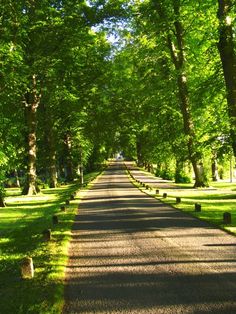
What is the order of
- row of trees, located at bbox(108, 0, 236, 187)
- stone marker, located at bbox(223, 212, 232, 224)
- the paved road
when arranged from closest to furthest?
the paved road → stone marker, located at bbox(223, 212, 232, 224) → row of trees, located at bbox(108, 0, 236, 187)

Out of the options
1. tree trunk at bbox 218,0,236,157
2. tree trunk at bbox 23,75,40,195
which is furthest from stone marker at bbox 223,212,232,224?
tree trunk at bbox 23,75,40,195

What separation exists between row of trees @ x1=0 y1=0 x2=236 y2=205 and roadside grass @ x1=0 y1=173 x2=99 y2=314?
274 centimetres

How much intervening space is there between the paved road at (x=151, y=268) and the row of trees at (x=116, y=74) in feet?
14.0

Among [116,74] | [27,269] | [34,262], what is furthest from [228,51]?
[116,74]

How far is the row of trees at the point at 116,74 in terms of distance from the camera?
20.9 metres

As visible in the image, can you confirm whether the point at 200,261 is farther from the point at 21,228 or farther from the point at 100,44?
the point at 100,44

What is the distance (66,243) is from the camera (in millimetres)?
13352

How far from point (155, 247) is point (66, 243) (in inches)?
104

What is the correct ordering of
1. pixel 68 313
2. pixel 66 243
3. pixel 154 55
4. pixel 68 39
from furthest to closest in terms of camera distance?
pixel 154 55, pixel 68 39, pixel 66 243, pixel 68 313

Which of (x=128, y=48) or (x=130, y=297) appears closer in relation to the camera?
(x=130, y=297)

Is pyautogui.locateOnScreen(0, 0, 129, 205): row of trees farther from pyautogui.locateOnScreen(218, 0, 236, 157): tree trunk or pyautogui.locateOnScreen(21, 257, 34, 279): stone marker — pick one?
pyautogui.locateOnScreen(21, 257, 34, 279): stone marker

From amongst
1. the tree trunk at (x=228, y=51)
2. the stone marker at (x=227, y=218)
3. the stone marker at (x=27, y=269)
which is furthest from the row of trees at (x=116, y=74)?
the stone marker at (x=27, y=269)

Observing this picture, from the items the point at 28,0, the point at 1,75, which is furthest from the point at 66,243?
the point at 28,0

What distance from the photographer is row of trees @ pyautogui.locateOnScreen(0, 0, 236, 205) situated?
20938mm
